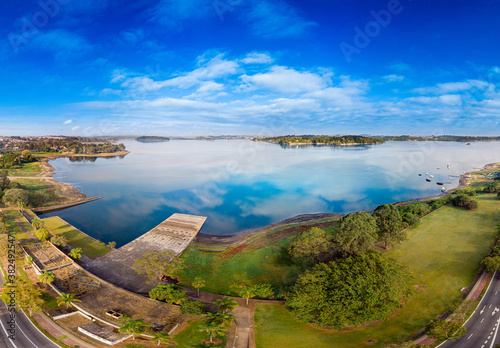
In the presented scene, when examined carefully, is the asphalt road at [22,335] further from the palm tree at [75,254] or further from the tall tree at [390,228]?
the tall tree at [390,228]

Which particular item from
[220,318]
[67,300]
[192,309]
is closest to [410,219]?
[220,318]

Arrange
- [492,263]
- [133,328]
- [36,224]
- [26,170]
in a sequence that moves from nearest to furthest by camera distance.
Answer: [133,328]
[492,263]
[36,224]
[26,170]

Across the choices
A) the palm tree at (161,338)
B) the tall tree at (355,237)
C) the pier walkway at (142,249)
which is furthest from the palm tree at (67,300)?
the tall tree at (355,237)

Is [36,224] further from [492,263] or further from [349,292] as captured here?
[492,263]

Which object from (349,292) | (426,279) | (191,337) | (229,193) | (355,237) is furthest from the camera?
(229,193)

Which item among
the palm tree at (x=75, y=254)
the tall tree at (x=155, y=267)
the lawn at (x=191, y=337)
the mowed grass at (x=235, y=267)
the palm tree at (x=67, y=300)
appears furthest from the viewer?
the palm tree at (x=75, y=254)

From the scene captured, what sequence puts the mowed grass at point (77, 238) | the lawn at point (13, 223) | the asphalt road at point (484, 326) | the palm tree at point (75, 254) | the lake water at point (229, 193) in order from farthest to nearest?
the lake water at point (229, 193) < the lawn at point (13, 223) < the mowed grass at point (77, 238) < the palm tree at point (75, 254) < the asphalt road at point (484, 326)

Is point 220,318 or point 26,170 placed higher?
point 26,170

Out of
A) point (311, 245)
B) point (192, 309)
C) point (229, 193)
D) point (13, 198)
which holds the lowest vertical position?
point (192, 309)
